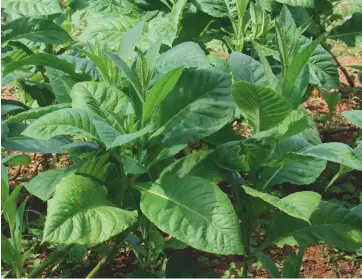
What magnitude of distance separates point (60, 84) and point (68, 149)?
0.40 m

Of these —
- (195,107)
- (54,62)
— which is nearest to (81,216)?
(195,107)

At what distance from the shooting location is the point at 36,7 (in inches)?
112

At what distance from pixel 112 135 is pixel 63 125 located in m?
0.17

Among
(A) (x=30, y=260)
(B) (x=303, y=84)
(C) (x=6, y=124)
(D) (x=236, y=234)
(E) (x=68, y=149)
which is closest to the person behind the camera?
(D) (x=236, y=234)

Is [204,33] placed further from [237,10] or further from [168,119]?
[168,119]

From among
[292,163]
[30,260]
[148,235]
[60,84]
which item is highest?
[60,84]

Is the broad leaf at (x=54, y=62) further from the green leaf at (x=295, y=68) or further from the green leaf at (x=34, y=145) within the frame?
the green leaf at (x=295, y=68)

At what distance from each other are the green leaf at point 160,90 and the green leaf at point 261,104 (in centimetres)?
20

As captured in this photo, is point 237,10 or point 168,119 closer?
point 168,119

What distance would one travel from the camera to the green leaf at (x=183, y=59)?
232 cm

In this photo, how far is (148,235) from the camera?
94.4 inches

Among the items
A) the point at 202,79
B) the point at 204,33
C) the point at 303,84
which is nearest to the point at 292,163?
the point at 303,84

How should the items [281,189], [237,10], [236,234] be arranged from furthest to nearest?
[281,189] < [237,10] < [236,234]

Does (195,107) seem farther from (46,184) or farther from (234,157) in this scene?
(46,184)
